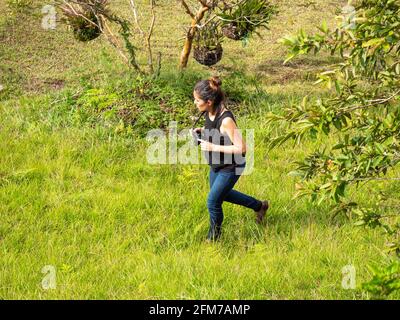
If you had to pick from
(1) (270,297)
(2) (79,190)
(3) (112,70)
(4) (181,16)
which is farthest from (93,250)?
(4) (181,16)

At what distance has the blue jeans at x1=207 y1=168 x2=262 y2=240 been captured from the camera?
205 inches

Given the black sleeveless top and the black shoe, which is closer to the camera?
the black sleeveless top

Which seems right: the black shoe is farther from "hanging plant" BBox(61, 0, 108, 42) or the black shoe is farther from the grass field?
"hanging plant" BBox(61, 0, 108, 42)

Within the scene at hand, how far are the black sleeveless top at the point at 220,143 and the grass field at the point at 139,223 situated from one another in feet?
2.11

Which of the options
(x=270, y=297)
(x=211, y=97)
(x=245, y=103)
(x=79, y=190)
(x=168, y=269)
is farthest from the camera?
(x=245, y=103)

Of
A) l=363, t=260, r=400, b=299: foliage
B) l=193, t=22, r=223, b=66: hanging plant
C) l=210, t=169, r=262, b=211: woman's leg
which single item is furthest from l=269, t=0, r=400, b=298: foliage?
l=193, t=22, r=223, b=66: hanging plant

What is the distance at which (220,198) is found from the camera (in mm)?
5238

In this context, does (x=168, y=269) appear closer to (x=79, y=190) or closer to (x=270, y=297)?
(x=270, y=297)

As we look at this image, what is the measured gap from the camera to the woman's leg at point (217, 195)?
5198 millimetres

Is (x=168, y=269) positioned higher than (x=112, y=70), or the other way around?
(x=112, y=70)

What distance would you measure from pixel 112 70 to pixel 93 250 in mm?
4693

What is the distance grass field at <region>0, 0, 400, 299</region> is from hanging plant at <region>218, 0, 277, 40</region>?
2.21 ft

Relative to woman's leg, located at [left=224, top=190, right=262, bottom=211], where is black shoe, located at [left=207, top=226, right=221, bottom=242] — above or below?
below

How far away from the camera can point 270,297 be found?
449cm
